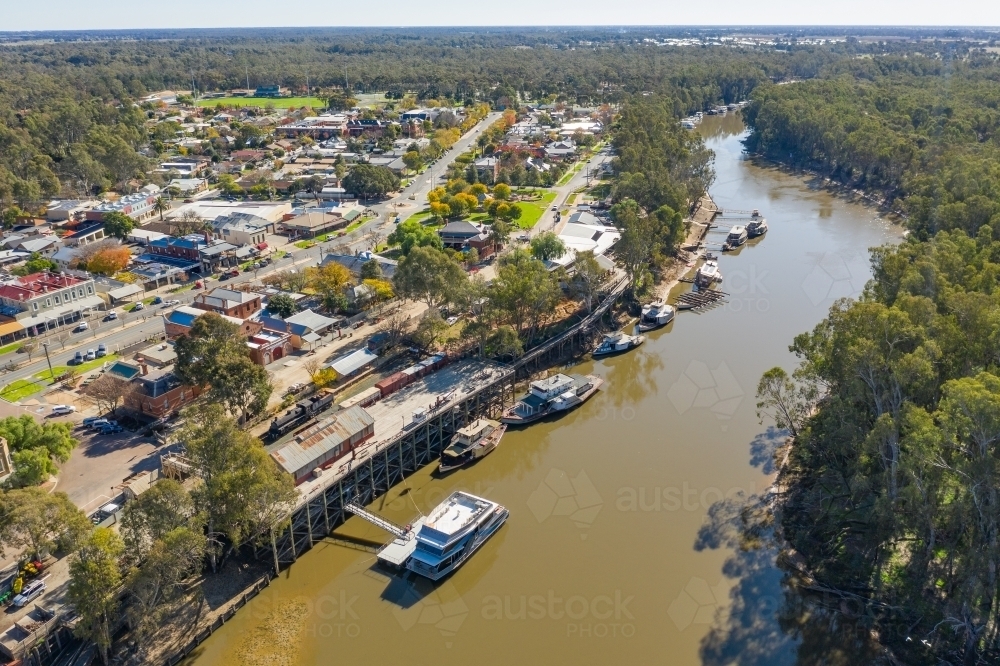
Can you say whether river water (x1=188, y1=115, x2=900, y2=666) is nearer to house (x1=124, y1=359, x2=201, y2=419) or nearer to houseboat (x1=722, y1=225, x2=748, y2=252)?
house (x1=124, y1=359, x2=201, y2=419)

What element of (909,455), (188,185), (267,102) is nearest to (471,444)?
(909,455)

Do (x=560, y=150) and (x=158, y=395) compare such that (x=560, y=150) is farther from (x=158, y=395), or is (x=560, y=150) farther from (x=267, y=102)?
(x=267, y=102)

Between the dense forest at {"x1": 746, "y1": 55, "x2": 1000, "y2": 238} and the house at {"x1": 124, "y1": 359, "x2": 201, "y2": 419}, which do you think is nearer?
the house at {"x1": 124, "y1": 359, "x2": 201, "y2": 419}

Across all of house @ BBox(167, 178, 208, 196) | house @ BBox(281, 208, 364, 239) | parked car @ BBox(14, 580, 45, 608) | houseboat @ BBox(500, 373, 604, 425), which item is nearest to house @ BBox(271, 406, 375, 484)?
houseboat @ BBox(500, 373, 604, 425)

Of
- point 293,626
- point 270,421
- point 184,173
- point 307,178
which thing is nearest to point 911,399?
point 293,626

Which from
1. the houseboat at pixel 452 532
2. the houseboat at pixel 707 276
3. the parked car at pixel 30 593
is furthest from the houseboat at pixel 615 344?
the parked car at pixel 30 593

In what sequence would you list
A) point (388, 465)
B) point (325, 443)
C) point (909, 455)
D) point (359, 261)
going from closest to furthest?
point (909, 455) → point (325, 443) → point (388, 465) → point (359, 261)
